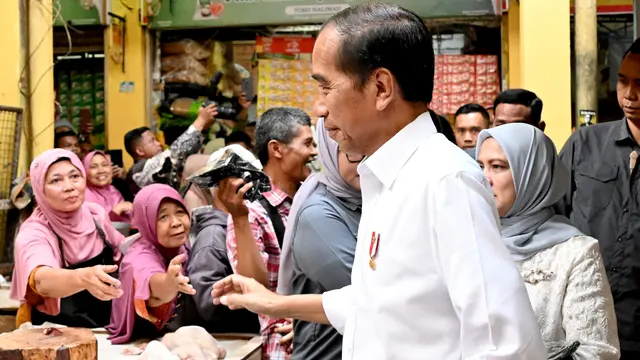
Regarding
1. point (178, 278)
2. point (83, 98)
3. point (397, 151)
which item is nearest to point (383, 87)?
point (397, 151)

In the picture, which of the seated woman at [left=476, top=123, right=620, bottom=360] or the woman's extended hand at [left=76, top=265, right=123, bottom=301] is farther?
the woman's extended hand at [left=76, top=265, right=123, bottom=301]

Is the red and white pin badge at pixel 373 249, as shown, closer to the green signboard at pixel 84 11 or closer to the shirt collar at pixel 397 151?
the shirt collar at pixel 397 151

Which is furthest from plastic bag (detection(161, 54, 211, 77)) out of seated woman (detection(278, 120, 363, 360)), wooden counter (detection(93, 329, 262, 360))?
seated woman (detection(278, 120, 363, 360))

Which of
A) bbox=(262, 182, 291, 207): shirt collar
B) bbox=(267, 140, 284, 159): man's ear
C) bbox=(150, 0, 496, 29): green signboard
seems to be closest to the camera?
bbox=(262, 182, 291, 207): shirt collar

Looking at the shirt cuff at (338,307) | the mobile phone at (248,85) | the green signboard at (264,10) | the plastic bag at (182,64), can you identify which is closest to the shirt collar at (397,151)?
the shirt cuff at (338,307)

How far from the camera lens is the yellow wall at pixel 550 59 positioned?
5348mm

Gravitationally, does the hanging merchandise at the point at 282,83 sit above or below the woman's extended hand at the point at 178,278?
above

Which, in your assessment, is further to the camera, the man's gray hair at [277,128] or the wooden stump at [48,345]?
the man's gray hair at [277,128]

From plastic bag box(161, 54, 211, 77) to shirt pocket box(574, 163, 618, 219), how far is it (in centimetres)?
565

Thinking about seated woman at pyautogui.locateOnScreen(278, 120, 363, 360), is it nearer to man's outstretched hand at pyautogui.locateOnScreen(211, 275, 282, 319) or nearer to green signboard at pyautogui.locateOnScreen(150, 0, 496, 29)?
man's outstretched hand at pyautogui.locateOnScreen(211, 275, 282, 319)

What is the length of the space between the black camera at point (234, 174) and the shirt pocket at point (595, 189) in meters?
1.26

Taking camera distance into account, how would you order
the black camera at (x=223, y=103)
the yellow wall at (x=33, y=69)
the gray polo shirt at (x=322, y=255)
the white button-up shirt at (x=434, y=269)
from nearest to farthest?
the white button-up shirt at (x=434, y=269)
the gray polo shirt at (x=322, y=255)
the yellow wall at (x=33, y=69)
the black camera at (x=223, y=103)

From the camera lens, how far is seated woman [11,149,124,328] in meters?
3.33

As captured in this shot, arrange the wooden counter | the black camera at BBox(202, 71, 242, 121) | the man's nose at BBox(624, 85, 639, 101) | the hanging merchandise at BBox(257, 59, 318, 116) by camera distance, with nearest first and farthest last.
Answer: the man's nose at BBox(624, 85, 639, 101) < the wooden counter < the black camera at BBox(202, 71, 242, 121) < the hanging merchandise at BBox(257, 59, 318, 116)
